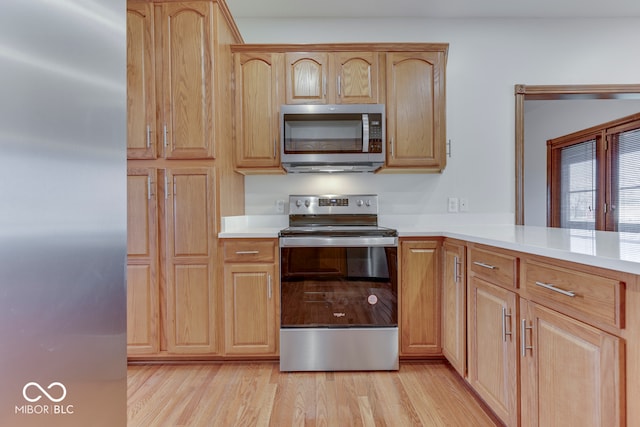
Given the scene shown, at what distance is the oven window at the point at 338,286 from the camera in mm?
2148

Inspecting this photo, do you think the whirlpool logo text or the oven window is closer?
the whirlpool logo text

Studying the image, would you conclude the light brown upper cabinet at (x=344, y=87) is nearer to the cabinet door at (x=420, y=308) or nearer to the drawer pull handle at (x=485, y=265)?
the cabinet door at (x=420, y=308)

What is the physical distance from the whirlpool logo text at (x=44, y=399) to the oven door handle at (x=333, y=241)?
1714 mm

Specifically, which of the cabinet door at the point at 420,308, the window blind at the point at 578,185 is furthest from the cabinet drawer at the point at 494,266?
the window blind at the point at 578,185

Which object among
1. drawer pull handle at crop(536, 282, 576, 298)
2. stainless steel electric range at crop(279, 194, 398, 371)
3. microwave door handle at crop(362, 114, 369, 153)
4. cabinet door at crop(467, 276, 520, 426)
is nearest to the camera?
drawer pull handle at crop(536, 282, 576, 298)

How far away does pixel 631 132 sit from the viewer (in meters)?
3.87

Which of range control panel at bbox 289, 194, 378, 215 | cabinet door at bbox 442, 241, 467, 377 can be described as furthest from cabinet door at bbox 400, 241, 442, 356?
range control panel at bbox 289, 194, 378, 215

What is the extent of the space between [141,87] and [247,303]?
5.03 feet

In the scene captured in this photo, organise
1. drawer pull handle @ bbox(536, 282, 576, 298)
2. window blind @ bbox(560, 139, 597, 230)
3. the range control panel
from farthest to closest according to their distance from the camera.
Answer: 1. window blind @ bbox(560, 139, 597, 230)
2. the range control panel
3. drawer pull handle @ bbox(536, 282, 576, 298)

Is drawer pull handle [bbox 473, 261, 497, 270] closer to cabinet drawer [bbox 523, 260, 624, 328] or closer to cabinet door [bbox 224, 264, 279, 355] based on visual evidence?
cabinet drawer [bbox 523, 260, 624, 328]

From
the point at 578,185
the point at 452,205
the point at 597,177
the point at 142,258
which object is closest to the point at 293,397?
the point at 142,258

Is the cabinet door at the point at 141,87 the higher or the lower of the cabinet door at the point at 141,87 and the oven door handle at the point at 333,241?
the higher

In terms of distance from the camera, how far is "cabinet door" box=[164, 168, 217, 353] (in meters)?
2.17

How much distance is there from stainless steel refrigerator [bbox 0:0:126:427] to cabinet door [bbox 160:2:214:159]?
1700mm
